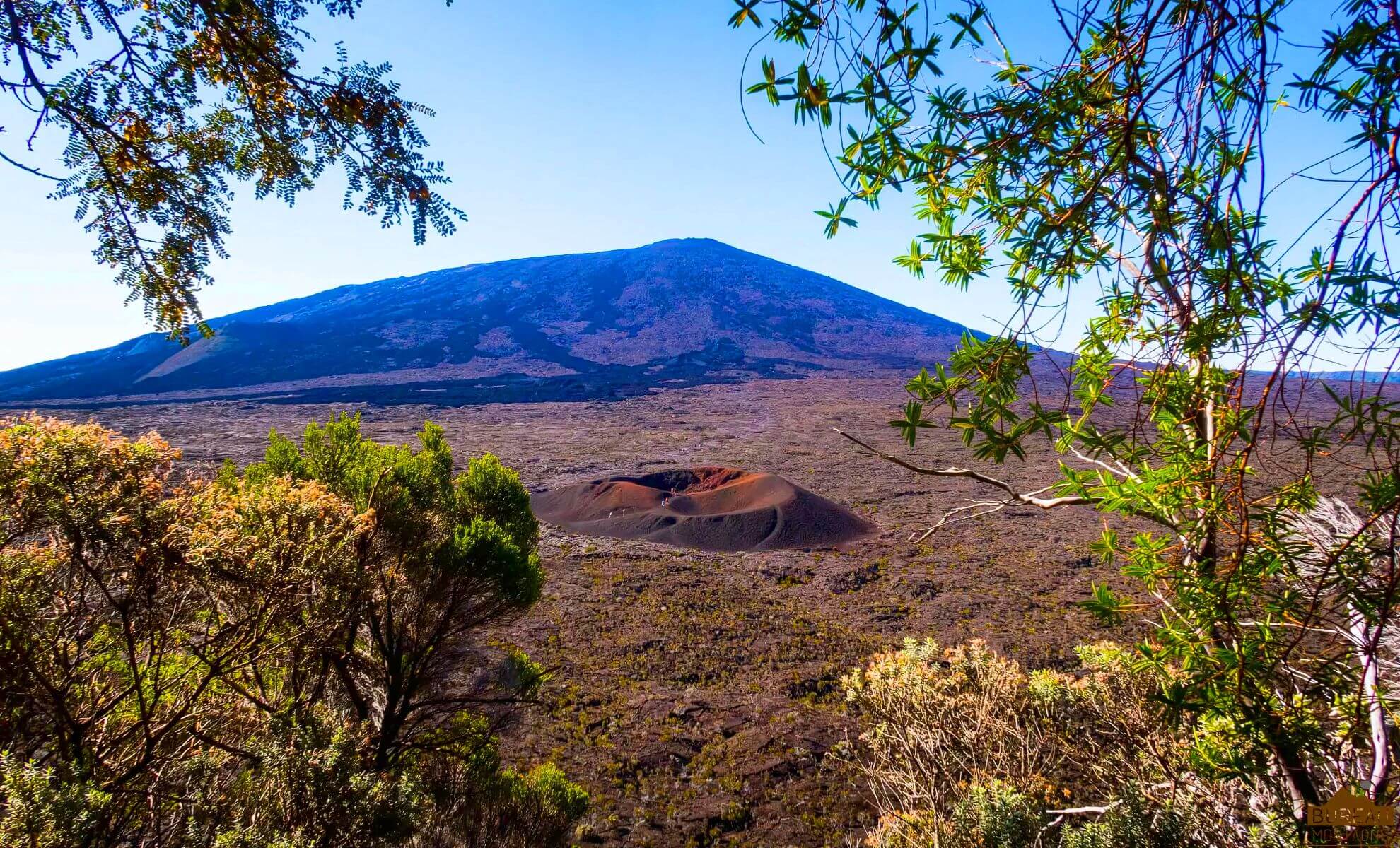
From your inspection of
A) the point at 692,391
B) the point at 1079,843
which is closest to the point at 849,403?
the point at 692,391

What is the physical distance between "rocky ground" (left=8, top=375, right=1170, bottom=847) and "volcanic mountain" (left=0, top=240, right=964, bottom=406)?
83.5 feet

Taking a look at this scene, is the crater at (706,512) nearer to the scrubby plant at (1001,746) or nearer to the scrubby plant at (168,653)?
the scrubby plant at (1001,746)

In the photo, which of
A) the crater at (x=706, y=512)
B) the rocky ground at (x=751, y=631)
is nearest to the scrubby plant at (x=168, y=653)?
the rocky ground at (x=751, y=631)

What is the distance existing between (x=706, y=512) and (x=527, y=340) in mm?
53254

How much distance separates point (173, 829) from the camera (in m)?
3.18

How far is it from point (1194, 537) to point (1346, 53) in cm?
86

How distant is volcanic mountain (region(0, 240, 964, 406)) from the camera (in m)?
51.7

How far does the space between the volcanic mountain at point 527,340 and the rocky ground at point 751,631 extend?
25.4 meters

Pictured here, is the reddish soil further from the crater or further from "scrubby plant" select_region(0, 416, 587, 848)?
"scrubby plant" select_region(0, 416, 587, 848)

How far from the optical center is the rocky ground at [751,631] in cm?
793

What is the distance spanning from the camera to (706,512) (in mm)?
20797
